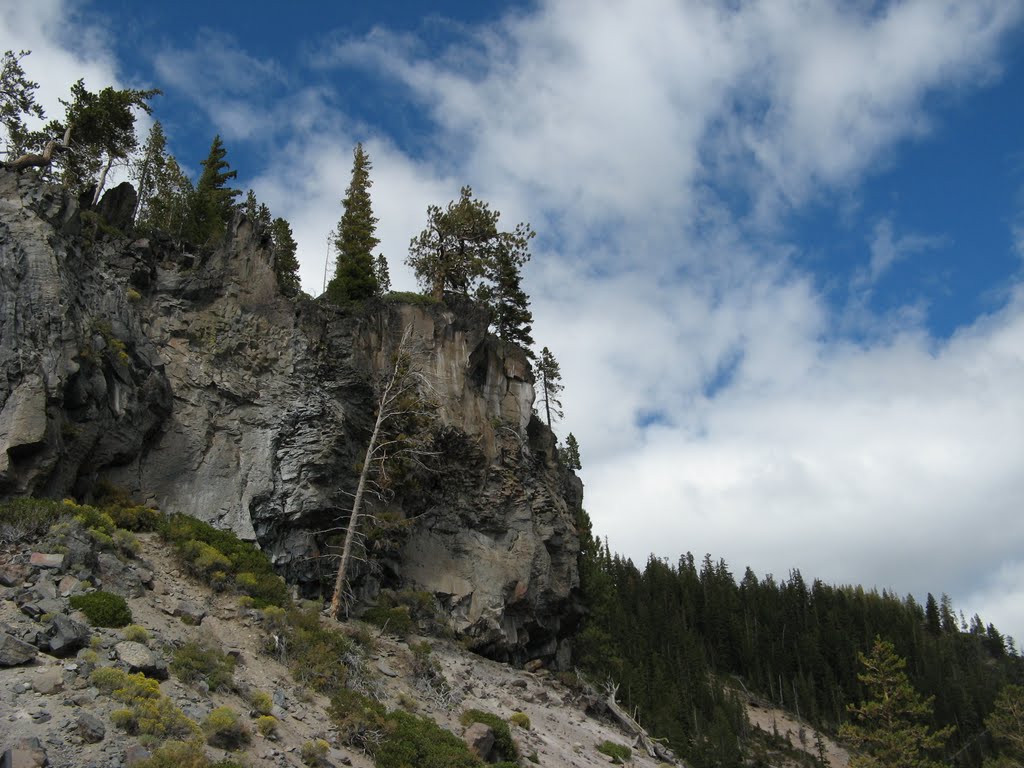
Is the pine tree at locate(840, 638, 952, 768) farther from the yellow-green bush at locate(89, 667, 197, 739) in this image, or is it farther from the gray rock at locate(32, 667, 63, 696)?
the gray rock at locate(32, 667, 63, 696)

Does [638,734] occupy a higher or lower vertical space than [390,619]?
lower

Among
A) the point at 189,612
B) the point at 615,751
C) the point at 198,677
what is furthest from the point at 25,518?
the point at 615,751

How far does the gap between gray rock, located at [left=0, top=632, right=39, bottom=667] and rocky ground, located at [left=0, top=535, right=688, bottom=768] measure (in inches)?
0.9

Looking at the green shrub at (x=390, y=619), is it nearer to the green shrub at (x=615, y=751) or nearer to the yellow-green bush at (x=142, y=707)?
the green shrub at (x=615, y=751)

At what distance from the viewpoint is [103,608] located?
17.8 meters

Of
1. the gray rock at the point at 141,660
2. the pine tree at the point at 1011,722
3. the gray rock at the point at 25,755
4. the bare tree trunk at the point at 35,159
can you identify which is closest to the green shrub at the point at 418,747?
the gray rock at the point at 141,660

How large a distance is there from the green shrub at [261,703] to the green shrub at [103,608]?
3747mm

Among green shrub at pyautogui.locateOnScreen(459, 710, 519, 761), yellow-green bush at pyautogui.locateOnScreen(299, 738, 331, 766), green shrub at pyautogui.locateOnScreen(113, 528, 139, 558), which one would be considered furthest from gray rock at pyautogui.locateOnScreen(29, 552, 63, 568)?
green shrub at pyautogui.locateOnScreen(459, 710, 519, 761)

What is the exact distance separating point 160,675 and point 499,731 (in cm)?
→ 1091

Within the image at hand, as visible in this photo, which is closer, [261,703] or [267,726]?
[267,726]

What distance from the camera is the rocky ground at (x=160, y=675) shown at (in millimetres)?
13125

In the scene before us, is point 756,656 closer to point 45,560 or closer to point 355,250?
point 355,250

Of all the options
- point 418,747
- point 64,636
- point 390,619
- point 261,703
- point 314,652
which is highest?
point 390,619

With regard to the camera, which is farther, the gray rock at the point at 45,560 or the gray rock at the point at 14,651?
the gray rock at the point at 45,560
